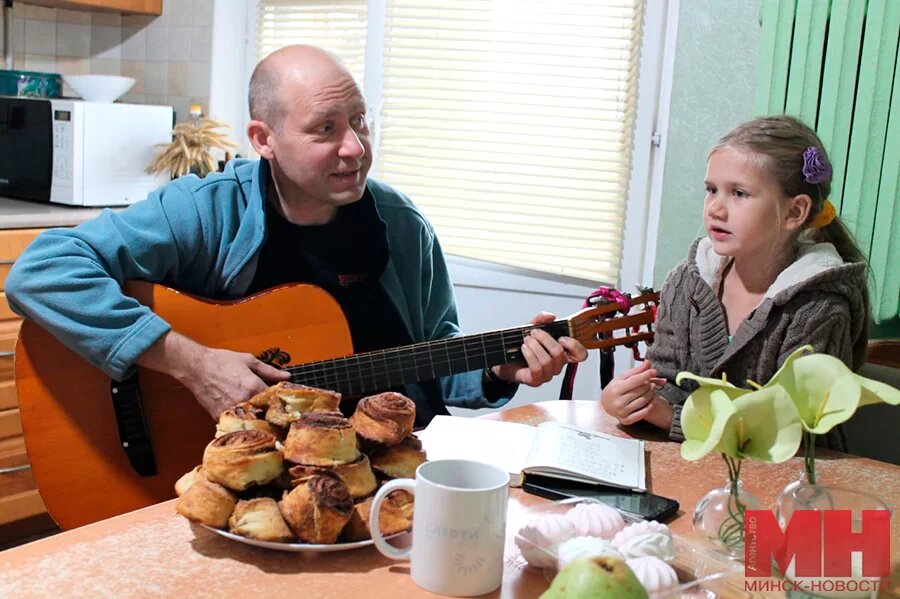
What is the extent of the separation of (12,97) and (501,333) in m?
2.29

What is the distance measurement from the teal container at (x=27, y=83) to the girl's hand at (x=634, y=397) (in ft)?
8.90

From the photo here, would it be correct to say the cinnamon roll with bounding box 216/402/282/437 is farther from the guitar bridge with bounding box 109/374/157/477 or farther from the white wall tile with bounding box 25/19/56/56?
the white wall tile with bounding box 25/19/56/56

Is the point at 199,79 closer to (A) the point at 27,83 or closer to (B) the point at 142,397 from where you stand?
(A) the point at 27,83

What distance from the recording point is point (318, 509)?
3.02 ft

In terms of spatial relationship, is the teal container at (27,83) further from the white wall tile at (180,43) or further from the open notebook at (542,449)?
the open notebook at (542,449)

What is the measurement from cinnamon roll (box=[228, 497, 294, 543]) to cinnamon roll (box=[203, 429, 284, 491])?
2cm

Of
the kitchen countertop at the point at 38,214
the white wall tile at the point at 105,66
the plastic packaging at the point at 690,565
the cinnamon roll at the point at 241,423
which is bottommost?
the plastic packaging at the point at 690,565

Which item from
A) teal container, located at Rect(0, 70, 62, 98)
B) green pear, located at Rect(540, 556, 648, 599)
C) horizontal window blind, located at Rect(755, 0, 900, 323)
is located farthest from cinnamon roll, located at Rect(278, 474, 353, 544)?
teal container, located at Rect(0, 70, 62, 98)

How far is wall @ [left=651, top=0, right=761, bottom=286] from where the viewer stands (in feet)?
8.63

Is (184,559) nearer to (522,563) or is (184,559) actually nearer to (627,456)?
(522,563)

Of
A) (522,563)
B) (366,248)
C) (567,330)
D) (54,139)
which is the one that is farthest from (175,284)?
(54,139)

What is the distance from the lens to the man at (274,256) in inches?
63.7

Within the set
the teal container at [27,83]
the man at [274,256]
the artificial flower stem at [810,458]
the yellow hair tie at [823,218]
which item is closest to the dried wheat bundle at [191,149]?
the teal container at [27,83]

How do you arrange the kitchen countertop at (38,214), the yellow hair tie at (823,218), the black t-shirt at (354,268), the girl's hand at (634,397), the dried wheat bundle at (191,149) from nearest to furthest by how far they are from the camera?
1. the girl's hand at (634,397)
2. the yellow hair tie at (823,218)
3. the black t-shirt at (354,268)
4. the kitchen countertop at (38,214)
5. the dried wheat bundle at (191,149)
